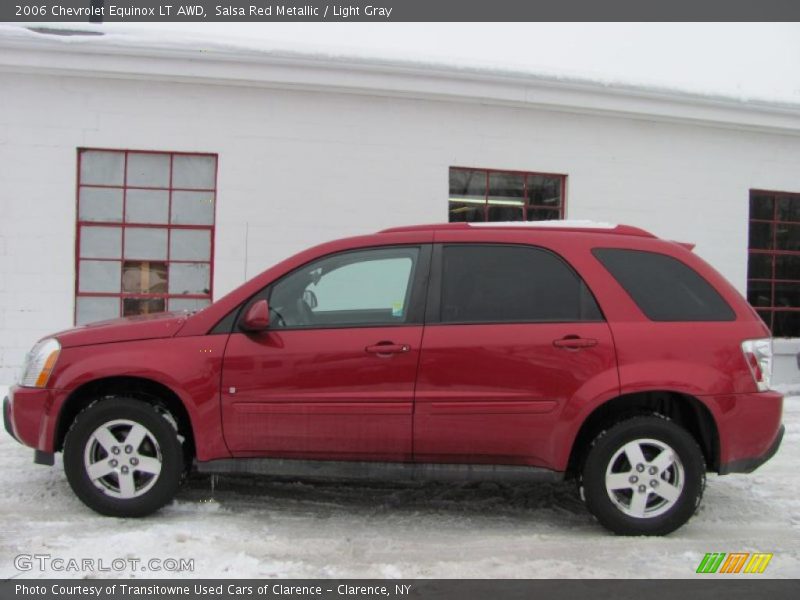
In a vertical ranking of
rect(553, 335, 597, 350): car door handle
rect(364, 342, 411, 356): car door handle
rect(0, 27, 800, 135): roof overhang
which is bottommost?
rect(364, 342, 411, 356): car door handle

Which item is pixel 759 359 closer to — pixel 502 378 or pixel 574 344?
pixel 574 344

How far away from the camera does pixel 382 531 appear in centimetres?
407

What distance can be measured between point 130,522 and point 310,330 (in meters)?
1.54

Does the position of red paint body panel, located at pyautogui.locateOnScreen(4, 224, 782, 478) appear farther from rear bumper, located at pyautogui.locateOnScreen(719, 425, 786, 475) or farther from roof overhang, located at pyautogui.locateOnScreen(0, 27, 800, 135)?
roof overhang, located at pyautogui.locateOnScreen(0, 27, 800, 135)

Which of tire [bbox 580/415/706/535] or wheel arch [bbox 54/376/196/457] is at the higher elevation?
wheel arch [bbox 54/376/196/457]

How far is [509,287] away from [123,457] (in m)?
2.48

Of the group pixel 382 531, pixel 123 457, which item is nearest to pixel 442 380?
pixel 382 531

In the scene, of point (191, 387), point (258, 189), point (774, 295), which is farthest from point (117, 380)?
point (774, 295)

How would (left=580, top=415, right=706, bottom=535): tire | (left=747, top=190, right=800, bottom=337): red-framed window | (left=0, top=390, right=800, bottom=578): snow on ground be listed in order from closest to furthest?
1. (left=0, top=390, right=800, bottom=578): snow on ground
2. (left=580, top=415, right=706, bottom=535): tire
3. (left=747, top=190, right=800, bottom=337): red-framed window

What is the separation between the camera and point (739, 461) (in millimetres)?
3982

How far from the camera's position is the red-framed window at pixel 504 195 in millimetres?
8805

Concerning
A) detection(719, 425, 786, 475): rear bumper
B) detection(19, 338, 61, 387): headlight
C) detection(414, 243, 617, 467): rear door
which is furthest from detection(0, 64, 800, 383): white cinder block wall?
detection(719, 425, 786, 475): rear bumper

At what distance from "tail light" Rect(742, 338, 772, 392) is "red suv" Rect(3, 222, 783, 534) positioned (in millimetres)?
13

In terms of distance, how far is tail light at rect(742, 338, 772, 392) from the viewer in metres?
4.00
